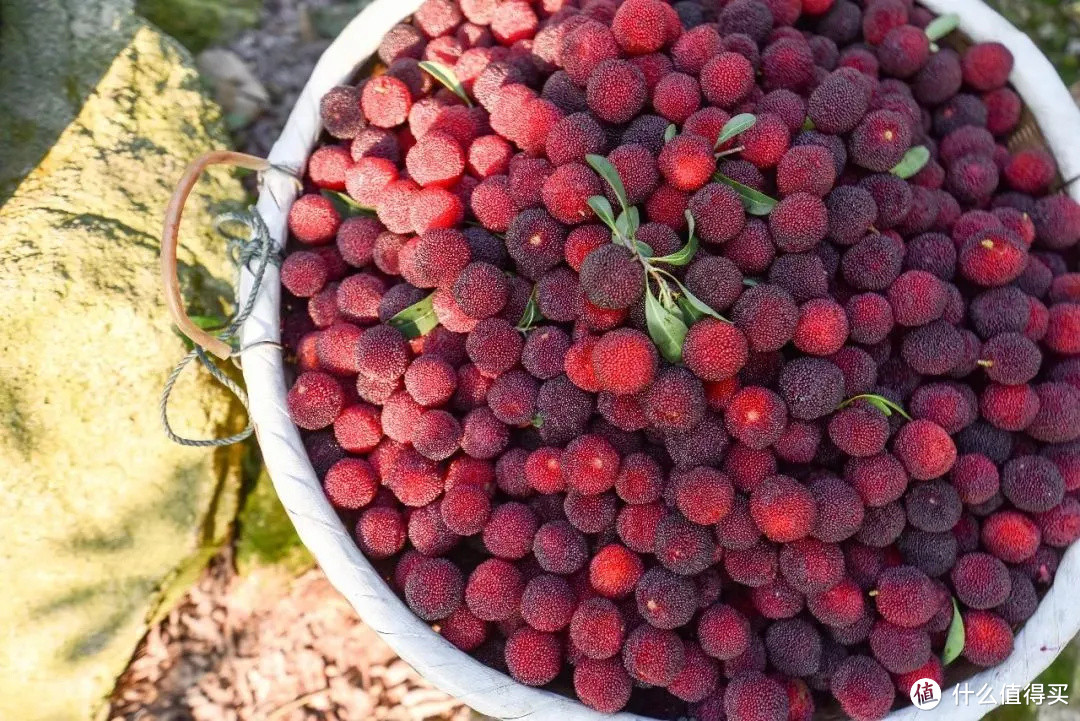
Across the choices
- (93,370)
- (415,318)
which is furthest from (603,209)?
(93,370)

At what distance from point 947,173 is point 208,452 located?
1616mm

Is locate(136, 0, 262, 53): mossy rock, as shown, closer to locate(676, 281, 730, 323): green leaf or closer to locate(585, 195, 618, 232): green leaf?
locate(585, 195, 618, 232): green leaf

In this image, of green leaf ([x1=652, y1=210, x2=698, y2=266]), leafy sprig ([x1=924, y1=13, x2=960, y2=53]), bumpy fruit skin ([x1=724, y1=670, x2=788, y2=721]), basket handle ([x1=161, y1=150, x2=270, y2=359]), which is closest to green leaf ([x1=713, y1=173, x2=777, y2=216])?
green leaf ([x1=652, y1=210, x2=698, y2=266])

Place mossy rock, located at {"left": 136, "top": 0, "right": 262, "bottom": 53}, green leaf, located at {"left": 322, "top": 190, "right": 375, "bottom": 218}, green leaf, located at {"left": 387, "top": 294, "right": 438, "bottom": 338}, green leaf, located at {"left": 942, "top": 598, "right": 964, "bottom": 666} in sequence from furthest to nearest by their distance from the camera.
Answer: mossy rock, located at {"left": 136, "top": 0, "right": 262, "bottom": 53}, green leaf, located at {"left": 322, "top": 190, "right": 375, "bottom": 218}, green leaf, located at {"left": 387, "top": 294, "right": 438, "bottom": 338}, green leaf, located at {"left": 942, "top": 598, "right": 964, "bottom": 666}

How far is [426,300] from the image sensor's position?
1394 mm

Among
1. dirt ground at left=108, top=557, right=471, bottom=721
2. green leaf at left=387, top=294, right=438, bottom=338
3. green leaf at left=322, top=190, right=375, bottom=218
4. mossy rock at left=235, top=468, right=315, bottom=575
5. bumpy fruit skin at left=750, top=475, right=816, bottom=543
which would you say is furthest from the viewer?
mossy rock at left=235, top=468, right=315, bottom=575

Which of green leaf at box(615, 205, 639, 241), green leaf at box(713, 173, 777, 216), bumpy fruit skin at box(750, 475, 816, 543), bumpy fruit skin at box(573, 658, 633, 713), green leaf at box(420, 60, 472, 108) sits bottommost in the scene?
bumpy fruit skin at box(573, 658, 633, 713)

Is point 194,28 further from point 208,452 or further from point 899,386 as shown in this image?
point 899,386

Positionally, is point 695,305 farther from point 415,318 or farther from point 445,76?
point 445,76

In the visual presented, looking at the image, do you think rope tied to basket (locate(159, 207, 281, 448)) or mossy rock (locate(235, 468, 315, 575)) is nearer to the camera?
rope tied to basket (locate(159, 207, 281, 448))

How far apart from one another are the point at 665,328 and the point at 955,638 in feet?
2.27

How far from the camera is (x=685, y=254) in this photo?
3.96ft

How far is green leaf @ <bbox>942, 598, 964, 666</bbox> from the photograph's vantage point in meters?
1.27

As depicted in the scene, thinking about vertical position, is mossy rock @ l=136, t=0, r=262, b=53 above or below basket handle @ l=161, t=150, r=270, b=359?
below
